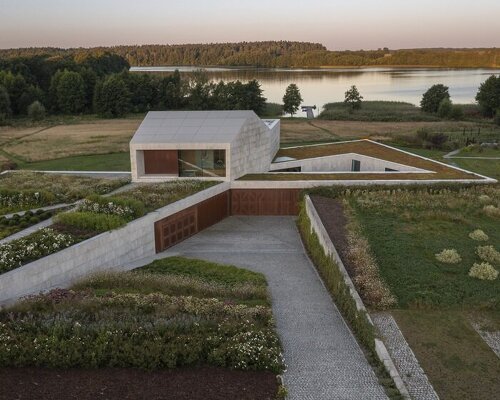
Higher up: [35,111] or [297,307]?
[35,111]

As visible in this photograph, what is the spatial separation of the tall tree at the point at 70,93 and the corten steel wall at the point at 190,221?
59.0 metres

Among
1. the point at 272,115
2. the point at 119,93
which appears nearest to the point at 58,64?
the point at 119,93

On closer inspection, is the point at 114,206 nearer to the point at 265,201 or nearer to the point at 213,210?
the point at 213,210

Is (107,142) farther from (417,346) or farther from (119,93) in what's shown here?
(417,346)

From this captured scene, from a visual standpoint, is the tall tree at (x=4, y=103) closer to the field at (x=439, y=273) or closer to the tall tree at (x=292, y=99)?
the tall tree at (x=292, y=99)

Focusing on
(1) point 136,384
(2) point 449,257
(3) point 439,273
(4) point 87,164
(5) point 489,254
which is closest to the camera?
(1) point 136,384

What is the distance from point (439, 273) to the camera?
1555 cm

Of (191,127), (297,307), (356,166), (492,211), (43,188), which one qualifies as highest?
(191,127)

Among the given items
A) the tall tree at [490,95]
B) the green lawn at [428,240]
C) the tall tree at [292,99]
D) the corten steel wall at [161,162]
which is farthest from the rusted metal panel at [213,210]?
the tall tree at [490,95]

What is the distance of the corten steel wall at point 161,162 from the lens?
2573cm

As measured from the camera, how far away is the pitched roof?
25.4 metres

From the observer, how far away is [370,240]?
59.8 feet

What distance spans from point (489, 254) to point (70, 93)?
72.0 m

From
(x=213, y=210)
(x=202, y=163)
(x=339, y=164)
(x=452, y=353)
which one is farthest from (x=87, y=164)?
(x=452, y=353)
